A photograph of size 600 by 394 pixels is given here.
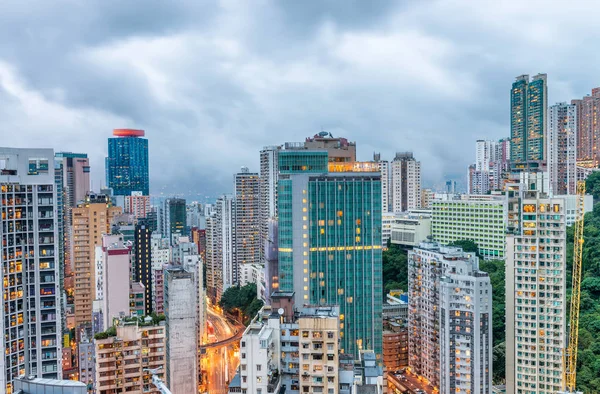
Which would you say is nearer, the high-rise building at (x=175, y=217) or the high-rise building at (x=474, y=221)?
the high-rise building at (x=474, y=221)

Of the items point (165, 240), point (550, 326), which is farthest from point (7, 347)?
point (165, 240)

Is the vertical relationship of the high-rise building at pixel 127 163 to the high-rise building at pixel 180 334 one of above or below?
above

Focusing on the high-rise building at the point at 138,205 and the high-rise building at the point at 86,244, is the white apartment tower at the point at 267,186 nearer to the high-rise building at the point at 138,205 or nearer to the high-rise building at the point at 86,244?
the high-rise building at the point at 86,244

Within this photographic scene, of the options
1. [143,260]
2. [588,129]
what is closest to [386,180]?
[588,129]

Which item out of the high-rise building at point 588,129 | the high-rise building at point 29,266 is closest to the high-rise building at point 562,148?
the high-rise building at point 588,129

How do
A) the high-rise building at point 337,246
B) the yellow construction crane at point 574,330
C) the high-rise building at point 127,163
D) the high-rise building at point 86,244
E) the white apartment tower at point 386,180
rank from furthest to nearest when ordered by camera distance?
the high-rise building at point 127,163
the white apartment tower at point 386,180
the high-rise building at point 86,244
the high-rise building at point 337,246
the yellow construction crane at point 574,330

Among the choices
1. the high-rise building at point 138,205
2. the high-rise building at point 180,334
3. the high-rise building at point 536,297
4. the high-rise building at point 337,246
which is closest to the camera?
the high-rise building at point 536,297
